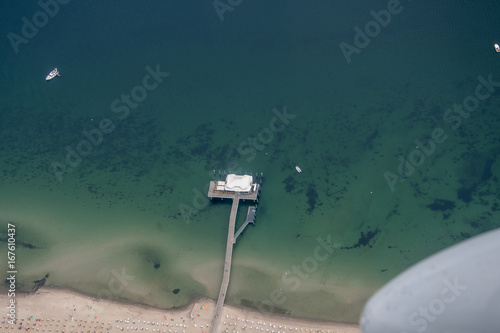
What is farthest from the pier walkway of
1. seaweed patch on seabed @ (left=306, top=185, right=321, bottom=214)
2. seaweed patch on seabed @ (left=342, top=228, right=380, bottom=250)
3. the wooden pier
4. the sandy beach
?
seaweed patch on seabed @ (left=342, top=228, right=380, bottom=250)

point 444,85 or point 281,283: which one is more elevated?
point 444,85

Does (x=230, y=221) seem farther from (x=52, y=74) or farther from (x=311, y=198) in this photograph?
(x=52, y=74)

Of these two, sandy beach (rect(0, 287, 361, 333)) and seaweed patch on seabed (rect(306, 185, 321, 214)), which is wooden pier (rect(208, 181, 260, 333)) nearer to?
sandy beach (rect(0, 287, 361, 333))

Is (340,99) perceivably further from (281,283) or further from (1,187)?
(1,187)

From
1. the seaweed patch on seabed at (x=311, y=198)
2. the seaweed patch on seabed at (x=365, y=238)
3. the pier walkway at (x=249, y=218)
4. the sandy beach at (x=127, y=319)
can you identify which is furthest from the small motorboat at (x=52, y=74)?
the seaweed patch on seabed at (x=365, y=238)

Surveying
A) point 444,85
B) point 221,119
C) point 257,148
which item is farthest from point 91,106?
point 444,85

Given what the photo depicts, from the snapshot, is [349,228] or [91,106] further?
[91,106]
